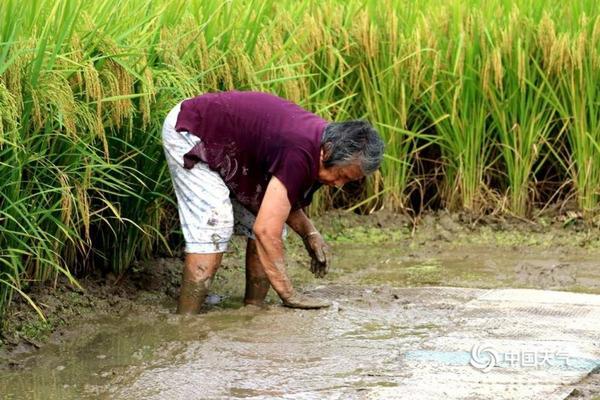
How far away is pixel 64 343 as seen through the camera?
4645 millimetres

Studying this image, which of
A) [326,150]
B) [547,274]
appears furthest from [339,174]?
[547,274]

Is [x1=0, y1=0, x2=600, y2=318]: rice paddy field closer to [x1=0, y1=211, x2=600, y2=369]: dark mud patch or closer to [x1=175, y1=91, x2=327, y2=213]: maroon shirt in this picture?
[x1=0, y1=211, x2=600, y2=369]: dark mud patch

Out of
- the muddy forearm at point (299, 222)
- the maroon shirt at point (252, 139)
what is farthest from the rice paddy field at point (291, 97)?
the muddy forearm at point (299, 222)

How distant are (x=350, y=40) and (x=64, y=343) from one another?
9.74 ft

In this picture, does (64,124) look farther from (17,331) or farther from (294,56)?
(294,56)

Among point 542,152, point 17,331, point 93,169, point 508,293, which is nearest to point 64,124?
point 93,169

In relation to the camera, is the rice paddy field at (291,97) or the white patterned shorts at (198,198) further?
the white patterned shorts at (198,198)

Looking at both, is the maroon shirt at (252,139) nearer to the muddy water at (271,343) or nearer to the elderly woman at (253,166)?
the elderly woman at (253,166)

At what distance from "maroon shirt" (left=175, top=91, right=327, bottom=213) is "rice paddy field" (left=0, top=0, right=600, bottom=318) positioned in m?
0.23

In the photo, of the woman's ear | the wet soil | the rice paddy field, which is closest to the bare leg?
the wet soil

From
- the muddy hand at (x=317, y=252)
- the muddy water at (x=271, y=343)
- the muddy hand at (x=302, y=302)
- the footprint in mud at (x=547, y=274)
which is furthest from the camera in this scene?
the footprint in mud at (x=547, y=274)

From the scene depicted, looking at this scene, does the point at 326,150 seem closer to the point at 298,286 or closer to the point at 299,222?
the point at 299,222

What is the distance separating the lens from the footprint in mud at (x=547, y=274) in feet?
19.0

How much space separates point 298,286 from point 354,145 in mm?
1223
